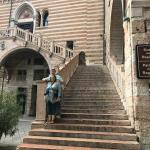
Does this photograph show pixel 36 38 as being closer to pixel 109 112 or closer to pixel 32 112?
pixel 32 112

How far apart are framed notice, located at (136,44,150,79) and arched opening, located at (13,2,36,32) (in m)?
19.1

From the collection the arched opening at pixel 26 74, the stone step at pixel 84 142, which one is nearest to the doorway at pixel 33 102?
the arched opening at pixel 26 74

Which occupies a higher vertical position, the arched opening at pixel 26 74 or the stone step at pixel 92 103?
the arched opening at pixel 26 74

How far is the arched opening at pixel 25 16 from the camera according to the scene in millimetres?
25875

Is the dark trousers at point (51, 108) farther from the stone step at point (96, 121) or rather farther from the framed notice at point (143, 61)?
the framed notice at point (143, 61)

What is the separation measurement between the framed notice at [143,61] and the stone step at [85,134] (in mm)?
1725

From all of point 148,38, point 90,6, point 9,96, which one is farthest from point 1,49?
point 148,38

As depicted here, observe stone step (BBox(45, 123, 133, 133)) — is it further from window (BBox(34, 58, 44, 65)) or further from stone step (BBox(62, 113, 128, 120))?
window (BBox(34, 58, 44, 65))

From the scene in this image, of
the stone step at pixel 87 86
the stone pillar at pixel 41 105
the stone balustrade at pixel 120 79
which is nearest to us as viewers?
the stone pillar at pixel 41 105

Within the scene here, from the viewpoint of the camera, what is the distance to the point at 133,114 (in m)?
7.92

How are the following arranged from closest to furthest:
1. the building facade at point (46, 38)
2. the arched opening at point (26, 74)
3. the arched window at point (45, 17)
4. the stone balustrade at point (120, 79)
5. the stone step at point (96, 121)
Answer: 1. the stone step at point (96, 121)
2. the stone balustrade at point (120, 79)
3. the building facade at point (46, 38)
4. the arched opening at point (26, 74)
5. the arched window at point (45, 17)

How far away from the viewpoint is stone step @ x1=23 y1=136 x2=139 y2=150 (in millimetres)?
7230

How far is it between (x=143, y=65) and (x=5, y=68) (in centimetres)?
1828

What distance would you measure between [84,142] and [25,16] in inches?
815
